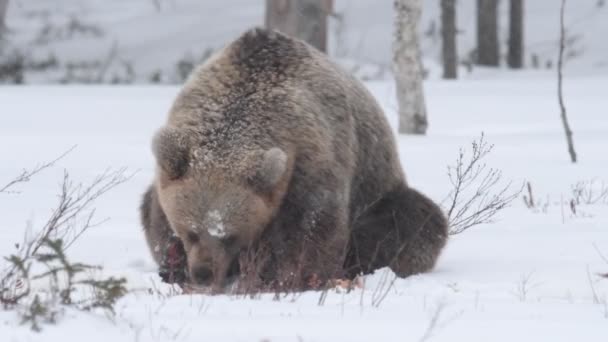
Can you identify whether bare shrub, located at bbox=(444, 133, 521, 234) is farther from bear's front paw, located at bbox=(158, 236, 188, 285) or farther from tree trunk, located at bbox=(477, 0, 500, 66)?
tree trunk, located at bbox=(477, 0, 500, 66)

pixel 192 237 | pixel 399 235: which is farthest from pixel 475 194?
pixel 192 237

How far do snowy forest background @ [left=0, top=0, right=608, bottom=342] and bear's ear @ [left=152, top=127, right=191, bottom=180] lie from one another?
0.51m

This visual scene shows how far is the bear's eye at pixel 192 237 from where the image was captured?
5.28 metres

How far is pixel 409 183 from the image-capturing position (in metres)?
10.4

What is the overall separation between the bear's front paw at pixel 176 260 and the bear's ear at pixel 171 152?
0.49 meters

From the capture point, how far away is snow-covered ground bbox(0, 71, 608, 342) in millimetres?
3785

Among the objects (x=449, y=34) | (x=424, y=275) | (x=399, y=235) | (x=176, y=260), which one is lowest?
(x=449, y=34)

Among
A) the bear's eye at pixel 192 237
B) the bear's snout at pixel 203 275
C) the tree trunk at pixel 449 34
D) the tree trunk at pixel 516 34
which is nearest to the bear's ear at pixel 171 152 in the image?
the bear's eye at pixel 192 237

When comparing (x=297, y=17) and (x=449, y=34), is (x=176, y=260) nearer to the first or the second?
(x=297, y=17)

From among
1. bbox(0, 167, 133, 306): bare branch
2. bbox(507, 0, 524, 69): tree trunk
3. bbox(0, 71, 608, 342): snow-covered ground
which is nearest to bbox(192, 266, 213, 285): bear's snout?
bbox(0, 71, 608, 342): snow-covered ground

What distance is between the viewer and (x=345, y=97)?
21.2 ft

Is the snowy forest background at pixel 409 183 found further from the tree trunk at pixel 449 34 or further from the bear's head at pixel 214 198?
the bear's head at pixel 214 198

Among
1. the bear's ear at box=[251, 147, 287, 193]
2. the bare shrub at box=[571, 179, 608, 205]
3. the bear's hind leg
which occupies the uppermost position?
the bear's ear at box=[251, 147, 287, 193]

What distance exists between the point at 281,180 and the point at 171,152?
58 cm
